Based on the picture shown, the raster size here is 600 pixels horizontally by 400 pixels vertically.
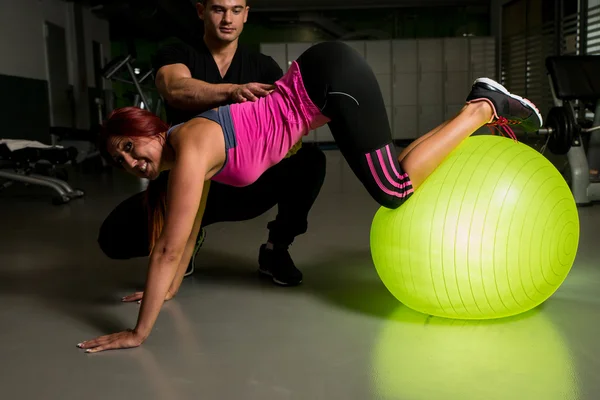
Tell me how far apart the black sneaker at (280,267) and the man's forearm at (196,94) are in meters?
0.63

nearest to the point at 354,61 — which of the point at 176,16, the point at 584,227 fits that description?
the point at 584,227

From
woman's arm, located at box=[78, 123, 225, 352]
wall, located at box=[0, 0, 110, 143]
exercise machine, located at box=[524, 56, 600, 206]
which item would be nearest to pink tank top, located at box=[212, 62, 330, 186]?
woman's arm, located at box=[78, 123, 225, 352]

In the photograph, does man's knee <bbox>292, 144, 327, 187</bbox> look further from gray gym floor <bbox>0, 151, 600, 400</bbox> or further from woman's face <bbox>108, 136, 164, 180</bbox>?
woman's face <bbox>108, 136, 164, 180</bbox>

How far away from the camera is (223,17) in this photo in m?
1.96

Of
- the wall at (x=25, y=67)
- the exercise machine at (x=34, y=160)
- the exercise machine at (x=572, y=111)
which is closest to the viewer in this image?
the exercise machine at (x=572, y=111)

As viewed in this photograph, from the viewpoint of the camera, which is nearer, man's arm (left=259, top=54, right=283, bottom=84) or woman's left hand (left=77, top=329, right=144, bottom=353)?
woman's left hand (left=77, top=329, right=144, bottom=353)

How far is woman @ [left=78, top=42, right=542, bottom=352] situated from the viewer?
1.56m

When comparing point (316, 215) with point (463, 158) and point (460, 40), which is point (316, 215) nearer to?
point (463, 158)

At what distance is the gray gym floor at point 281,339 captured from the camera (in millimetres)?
1329

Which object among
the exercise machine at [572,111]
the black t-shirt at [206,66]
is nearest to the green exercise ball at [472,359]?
the black t-shirt at [206,66]

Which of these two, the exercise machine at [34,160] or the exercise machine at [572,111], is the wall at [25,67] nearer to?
the exercise machine at [34,160]

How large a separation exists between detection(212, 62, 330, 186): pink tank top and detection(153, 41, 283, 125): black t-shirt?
1.15 feet

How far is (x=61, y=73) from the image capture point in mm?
9305

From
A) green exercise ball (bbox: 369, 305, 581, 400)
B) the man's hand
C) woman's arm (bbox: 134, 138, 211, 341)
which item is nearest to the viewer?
green exercise ball (bbox: 369, 305, 581, 400)
